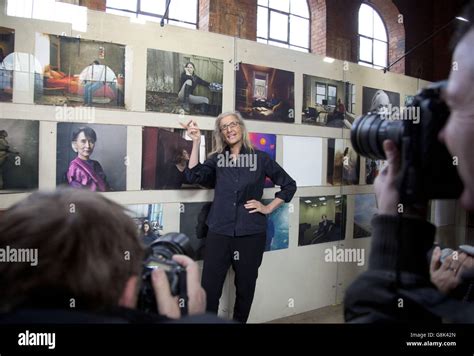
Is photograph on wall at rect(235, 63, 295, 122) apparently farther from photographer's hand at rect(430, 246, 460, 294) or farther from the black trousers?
photographer's hand at rect(430, 246, 460, 294)

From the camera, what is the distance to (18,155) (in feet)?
3.67

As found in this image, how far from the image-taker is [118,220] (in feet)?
3.47

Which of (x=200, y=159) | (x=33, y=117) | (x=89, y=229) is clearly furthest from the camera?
(x=200, y=159)

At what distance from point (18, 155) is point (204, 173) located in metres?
0.58

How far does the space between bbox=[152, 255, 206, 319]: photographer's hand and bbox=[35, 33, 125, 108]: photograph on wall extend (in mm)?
559

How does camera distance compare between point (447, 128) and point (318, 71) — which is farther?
point (318, 71)

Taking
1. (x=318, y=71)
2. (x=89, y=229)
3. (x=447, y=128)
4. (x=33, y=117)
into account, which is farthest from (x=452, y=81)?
(x=33, y=117)

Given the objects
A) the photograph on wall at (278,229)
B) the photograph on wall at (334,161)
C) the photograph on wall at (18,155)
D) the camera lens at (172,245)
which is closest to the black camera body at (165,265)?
the camera lens at (172,245)

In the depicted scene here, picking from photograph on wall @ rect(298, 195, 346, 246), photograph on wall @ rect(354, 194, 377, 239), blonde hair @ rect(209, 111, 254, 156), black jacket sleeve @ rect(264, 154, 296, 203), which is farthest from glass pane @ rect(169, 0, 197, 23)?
photograph on wall @ rect(354, 194, 377, 239)

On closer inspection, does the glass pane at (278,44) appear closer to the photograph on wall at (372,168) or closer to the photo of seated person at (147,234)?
the photograph on wall at (372,168)

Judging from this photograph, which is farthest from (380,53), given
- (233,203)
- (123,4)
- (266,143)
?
(123,4)

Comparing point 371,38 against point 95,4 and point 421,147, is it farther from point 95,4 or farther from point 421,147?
point 95,4

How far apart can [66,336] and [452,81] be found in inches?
60.0

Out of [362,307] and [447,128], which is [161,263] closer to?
[362,307]
